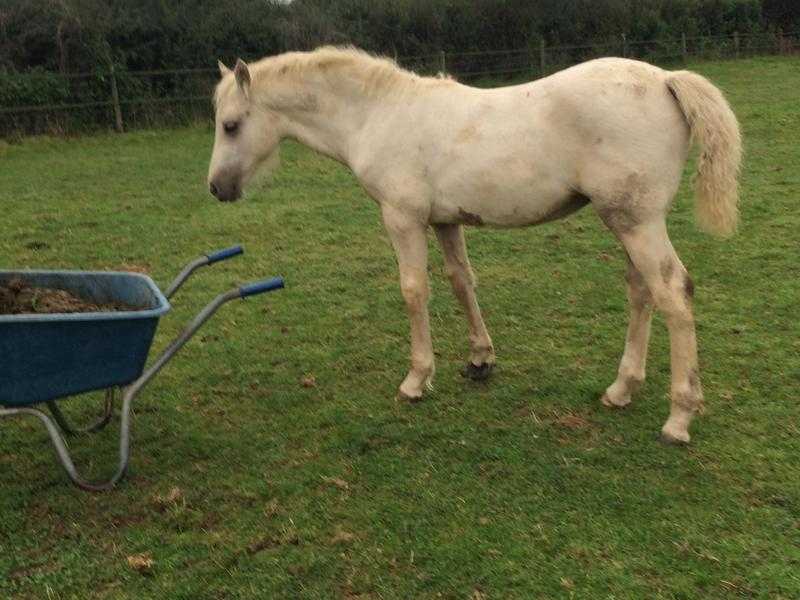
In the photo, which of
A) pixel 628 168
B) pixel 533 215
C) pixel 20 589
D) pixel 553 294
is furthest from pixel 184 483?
pixel 553 294

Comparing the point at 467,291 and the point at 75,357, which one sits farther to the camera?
the point at 467,291

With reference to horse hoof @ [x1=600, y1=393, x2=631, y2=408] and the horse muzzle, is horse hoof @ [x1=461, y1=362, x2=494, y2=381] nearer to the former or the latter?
horse hoof @ [x1=600, y1=393, x2=631, y2=408]

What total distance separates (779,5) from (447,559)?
2647cm

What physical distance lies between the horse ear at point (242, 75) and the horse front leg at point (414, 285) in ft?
3.00

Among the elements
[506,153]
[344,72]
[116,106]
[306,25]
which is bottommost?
[116,106]

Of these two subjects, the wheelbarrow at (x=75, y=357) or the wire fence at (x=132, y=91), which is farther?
the wire fence at (x=132, y=91)

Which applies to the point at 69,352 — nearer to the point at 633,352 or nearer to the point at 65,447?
the point at 65,447

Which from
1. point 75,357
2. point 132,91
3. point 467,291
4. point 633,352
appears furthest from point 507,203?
point 132,91

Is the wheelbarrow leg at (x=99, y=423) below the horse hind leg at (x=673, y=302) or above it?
below

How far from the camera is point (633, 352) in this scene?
3846mm

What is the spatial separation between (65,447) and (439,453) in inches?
61.5

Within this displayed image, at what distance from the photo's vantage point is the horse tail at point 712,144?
3.23 m

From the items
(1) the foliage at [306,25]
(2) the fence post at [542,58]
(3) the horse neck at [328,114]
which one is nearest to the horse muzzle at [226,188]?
(3) the horse neck at [328,114]

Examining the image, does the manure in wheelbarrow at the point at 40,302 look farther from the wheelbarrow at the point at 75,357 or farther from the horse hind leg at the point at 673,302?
the horse hind leg at the point at 673,302
